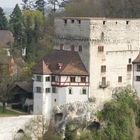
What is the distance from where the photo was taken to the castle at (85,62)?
56.0 m

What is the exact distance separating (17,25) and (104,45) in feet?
114

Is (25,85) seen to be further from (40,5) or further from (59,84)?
(40,5)

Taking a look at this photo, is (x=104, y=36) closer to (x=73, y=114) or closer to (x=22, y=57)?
(x=73, y=114)

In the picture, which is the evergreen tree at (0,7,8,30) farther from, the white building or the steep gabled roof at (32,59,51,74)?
the white building

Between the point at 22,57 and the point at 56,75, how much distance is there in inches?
1010

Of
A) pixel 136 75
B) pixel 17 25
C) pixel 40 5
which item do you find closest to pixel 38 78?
pixel 136 75

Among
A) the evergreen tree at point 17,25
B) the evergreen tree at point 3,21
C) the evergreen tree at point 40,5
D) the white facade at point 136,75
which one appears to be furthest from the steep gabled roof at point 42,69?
the evergreen tree at point 40,5

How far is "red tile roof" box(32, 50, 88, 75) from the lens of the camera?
56000mm

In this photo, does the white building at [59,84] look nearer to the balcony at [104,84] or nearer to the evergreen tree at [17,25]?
the balcony at [104,84]

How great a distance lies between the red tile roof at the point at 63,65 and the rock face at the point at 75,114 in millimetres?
2686

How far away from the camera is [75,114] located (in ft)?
184

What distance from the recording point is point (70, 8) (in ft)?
283

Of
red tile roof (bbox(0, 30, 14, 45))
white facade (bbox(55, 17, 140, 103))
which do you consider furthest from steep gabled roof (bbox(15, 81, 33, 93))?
red tile roof (bbox(0, 30, 14, 45))

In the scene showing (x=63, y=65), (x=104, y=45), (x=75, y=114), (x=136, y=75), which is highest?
(x=104, y=45)
